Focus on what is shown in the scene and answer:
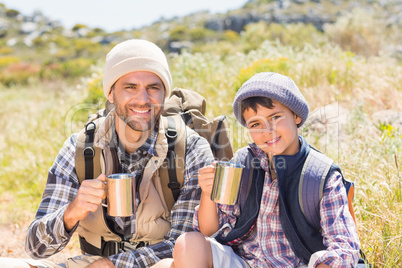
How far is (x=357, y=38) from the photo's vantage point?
40.6 ft

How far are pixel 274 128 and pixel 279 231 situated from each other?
0.59m

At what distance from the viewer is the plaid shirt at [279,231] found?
190 centimetres

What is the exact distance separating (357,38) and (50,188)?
11.9m

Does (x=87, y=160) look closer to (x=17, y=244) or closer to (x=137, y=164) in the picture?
(x=137, y=164)

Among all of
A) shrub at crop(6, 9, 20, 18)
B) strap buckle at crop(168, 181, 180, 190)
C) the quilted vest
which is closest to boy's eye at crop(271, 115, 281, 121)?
the quilted vest

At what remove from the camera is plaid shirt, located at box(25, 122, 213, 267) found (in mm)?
2381

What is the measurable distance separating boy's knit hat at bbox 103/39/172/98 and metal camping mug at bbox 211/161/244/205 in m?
0.87

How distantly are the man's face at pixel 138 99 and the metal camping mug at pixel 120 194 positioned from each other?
0.55m

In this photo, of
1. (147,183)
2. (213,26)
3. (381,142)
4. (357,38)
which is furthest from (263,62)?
(213,26)

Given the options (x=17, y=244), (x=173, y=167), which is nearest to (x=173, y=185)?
(x=173, y=167)

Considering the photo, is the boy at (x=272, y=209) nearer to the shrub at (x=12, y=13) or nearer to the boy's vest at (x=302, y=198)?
the boy's vest at (x=302, y=198)

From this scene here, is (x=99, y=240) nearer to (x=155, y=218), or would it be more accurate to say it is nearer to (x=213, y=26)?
(x=155, y=218)

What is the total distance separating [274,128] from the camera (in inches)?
89.4

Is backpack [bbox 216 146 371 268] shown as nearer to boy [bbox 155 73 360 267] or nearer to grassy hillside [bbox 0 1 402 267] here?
boy [bbox 155 73 360 267]
